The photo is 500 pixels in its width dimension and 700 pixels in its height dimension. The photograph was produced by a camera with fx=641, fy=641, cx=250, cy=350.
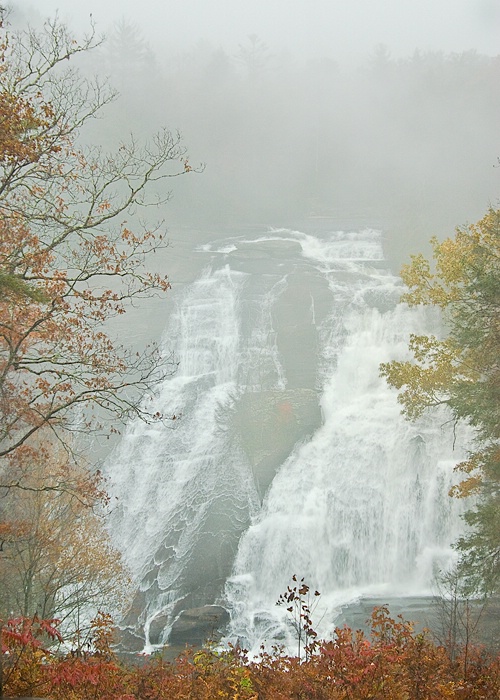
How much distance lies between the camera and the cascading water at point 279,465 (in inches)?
725

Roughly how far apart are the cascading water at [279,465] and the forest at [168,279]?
1.10m

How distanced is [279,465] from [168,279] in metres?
13.9

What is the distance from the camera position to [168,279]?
3250cm

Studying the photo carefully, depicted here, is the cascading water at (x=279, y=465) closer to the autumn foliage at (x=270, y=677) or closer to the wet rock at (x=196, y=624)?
the wet rock at (x=196, y=624)

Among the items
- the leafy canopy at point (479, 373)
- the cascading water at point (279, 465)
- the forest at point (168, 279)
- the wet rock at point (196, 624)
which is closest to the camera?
the forest at point (168, 279)

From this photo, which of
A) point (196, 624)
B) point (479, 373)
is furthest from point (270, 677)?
point (196, 624)

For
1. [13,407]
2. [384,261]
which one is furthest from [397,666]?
[384,261]

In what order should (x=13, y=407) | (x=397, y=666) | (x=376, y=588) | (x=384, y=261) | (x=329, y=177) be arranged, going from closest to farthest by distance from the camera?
(x=397, y=666) < (x=13, y=407) < (x=376, y=588) < (x=384, y=261) < (x=329, y=177)

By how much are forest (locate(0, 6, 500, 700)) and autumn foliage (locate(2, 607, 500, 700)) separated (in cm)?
2

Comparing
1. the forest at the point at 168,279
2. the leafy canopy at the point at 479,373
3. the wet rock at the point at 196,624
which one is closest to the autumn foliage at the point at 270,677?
the forest at the point at 168,279

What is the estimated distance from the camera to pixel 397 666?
5.02 metres

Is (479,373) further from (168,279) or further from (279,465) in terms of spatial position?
(168,279)

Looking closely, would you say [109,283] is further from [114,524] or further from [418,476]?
[418,476]

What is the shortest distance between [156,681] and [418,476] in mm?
15266
